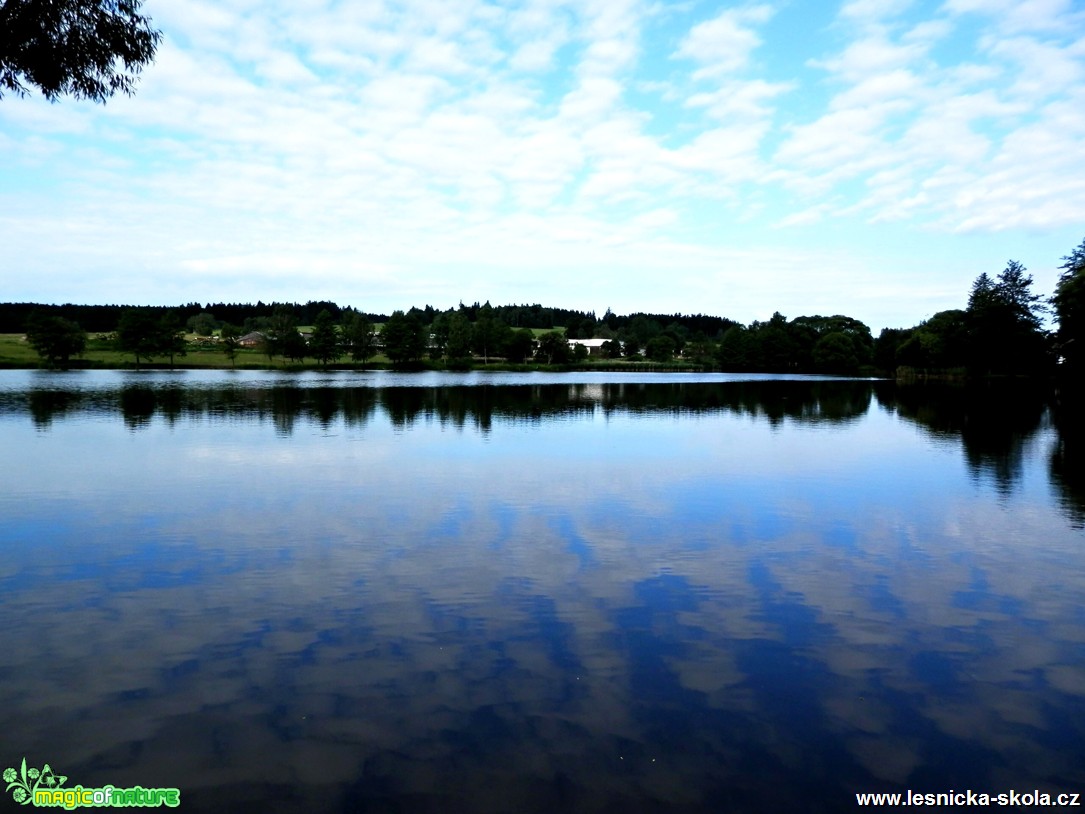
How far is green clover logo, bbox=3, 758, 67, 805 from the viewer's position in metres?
7.01

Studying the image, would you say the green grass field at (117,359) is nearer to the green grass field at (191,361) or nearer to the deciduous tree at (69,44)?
the green grass field at (191,361)

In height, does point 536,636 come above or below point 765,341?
below

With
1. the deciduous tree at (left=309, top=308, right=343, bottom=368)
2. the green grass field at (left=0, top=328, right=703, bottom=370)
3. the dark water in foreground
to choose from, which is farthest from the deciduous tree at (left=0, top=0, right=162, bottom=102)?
the deciduous tree at (left=309, top=308, right=343, bottom=368)

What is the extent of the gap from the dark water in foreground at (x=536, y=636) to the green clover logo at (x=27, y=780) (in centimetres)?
13

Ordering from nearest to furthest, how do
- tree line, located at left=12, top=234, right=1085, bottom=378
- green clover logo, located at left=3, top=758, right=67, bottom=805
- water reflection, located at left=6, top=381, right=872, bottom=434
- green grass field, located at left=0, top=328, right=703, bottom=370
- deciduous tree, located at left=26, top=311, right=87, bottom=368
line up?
1. green clover logo, located at left=3, top=758, right=67, bottom=805
2. water reflection, located at left=6, top=381, right=872, bottom=434
3. tree line, located at left=12, top=234, right=1085, bottom=378
4. deciduous tree, located at left=26, top=311, right=87, bottom=368
5. green grass field, located at left=0, top=328, right=703, bottom=370

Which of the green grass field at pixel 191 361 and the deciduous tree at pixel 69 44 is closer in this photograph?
the deciduous tree at pixel 69 44

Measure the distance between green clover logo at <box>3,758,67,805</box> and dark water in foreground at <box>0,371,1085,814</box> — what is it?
13cm

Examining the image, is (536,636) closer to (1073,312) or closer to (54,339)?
(1073,312)

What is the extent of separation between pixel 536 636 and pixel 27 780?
250 inches

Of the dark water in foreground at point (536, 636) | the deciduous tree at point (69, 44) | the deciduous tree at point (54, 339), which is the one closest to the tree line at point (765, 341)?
the deciduous tree at point (54, 339)

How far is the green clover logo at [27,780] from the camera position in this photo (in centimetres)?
701

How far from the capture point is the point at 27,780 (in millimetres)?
7199

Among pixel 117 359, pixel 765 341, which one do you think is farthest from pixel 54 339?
pixel 765 341

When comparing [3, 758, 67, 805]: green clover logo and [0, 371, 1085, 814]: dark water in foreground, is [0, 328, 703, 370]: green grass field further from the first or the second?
[3, 758, 67, 805]: green clover logo
